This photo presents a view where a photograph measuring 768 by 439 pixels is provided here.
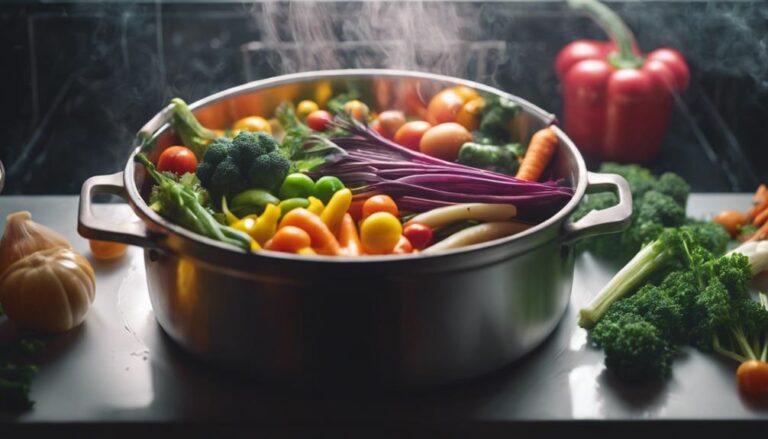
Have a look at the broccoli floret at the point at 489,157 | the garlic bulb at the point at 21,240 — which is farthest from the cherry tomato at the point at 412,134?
the garlic bulb at the point at 21,240

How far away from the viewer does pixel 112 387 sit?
1.43 m

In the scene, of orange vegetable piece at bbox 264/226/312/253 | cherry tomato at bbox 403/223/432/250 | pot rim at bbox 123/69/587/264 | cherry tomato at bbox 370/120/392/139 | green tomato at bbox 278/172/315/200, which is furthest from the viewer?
cherry tomato at bbox 370/120/392/139

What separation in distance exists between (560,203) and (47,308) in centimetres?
89

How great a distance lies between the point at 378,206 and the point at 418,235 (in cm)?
9

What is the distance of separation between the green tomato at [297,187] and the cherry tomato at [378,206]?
111 mm

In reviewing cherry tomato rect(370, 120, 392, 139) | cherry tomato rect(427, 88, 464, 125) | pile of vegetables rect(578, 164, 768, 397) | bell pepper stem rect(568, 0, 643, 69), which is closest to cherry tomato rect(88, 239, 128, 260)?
cherry tomato rect(370, 120, 392, 139)

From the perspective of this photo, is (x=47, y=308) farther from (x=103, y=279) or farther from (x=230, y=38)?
(x=230, y=38)

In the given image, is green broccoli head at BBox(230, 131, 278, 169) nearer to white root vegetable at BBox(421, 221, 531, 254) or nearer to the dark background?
white root vegetable at BBox(421, 221, 531, 254)

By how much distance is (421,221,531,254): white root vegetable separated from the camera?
1.44 meters

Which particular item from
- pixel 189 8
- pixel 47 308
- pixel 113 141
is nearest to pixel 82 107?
pixel 113 141

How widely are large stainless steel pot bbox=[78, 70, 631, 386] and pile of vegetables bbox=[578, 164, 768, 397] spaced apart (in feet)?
0.41

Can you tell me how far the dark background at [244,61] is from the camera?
2297mm

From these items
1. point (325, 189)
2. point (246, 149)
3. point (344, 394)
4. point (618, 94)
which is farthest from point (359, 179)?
point (618, 94)

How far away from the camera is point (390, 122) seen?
191 cm
